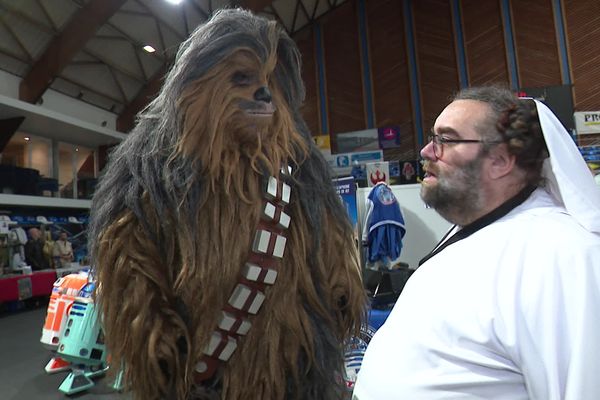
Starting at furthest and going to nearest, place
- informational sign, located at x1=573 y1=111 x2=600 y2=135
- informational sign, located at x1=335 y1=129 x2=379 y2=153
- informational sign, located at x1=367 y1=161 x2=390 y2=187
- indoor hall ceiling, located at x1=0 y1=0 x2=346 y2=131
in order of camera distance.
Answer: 1. informational sign, located at x1=335 y1=129 x2=379 y2=153
2. informational sign, located at x1=573 y1=111 x2=600 y2=135
3. indoor hall ceiling, located at x1=0 y1=0 x2=346 y2=131
4. informational sign, located at x1=367 y1=161 x2=390 y2=187

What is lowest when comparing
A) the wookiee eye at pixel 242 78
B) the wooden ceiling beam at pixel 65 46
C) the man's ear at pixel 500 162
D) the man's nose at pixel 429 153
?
the man's ear at pixel 500 162

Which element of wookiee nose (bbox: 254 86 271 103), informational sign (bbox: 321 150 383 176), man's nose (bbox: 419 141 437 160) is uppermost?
informational sign (bbox: 321 150 383 176)

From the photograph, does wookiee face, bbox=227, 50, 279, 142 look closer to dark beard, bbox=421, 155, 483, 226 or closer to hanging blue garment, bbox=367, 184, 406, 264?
dark beard, bbox=421, 155, 483, 226

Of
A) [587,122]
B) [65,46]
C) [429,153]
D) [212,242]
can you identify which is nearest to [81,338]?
[212,242]

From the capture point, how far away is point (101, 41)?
757 centimetres

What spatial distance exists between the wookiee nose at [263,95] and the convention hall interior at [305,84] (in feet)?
7.41

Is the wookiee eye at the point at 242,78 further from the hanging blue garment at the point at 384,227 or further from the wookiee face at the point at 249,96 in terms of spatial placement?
the hanging blue garment at the point at 384,227

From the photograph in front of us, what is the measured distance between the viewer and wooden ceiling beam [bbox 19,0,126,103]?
21.4 ft

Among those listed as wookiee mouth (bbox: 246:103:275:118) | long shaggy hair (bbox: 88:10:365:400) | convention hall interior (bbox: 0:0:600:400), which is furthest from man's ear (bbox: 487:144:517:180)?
convention hall interior (bbox: 0:0:600:400)

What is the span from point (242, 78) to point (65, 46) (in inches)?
275

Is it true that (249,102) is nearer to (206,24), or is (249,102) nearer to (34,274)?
(206,24)

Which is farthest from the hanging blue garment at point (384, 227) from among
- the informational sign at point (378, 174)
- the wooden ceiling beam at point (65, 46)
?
the wooden ceiling beam at point (65, 46)

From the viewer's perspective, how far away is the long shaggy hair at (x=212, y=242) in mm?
1011

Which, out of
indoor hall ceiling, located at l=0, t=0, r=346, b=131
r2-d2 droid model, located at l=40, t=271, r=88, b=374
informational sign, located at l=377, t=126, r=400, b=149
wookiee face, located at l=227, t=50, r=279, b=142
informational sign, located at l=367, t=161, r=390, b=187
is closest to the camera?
wookiee face, located at l=227, t=50, r=279, b=142
